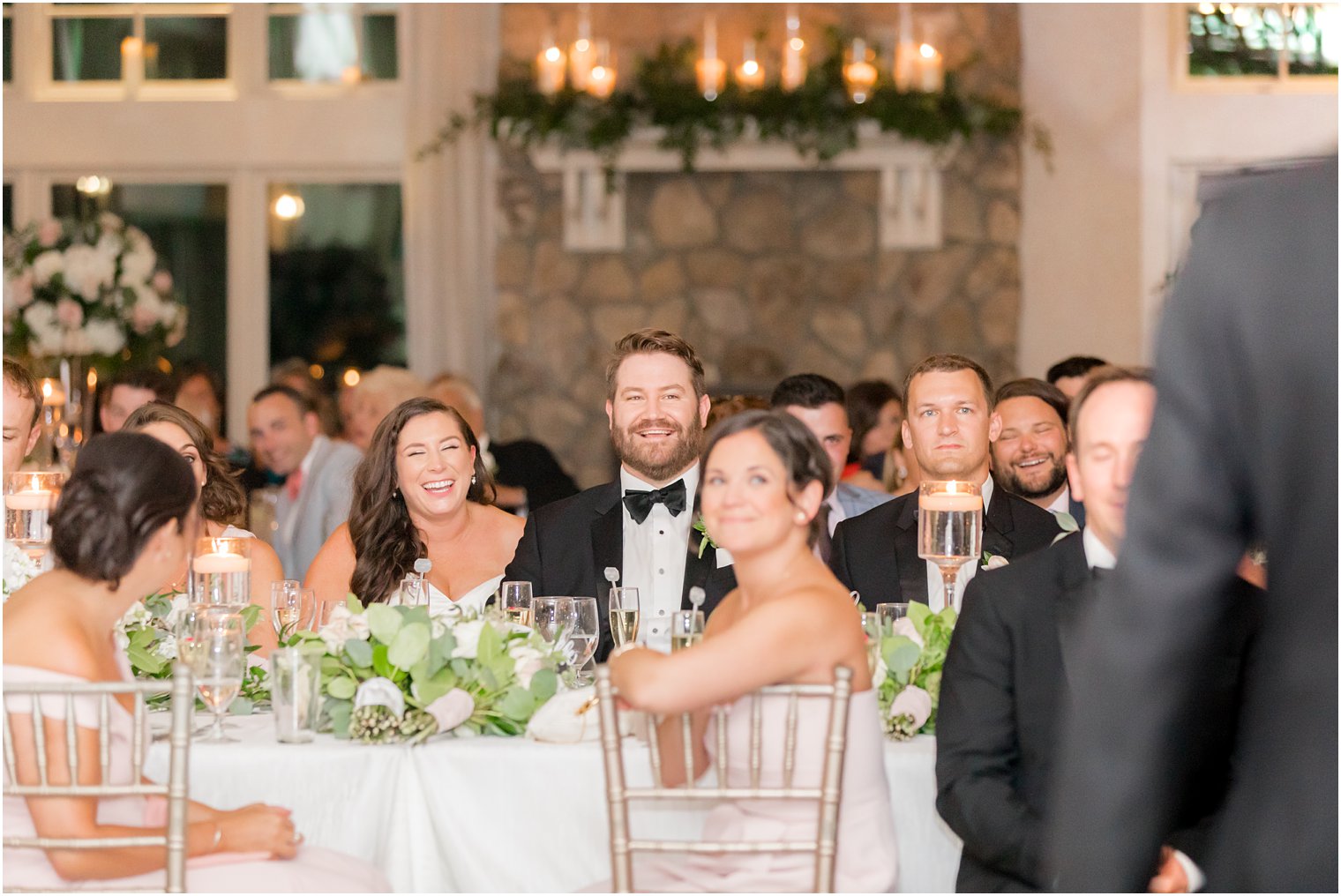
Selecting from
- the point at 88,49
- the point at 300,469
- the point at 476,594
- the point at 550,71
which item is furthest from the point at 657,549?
the point at 88,49

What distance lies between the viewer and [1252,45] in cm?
757

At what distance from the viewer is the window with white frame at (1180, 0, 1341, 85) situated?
750cm

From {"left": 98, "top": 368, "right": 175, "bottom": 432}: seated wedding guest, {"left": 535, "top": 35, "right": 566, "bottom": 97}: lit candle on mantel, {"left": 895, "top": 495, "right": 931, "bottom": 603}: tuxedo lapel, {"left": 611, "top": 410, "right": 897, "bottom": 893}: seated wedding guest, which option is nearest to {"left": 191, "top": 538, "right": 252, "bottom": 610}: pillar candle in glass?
{"left": 611, "top": 410, "right": 897, "bottom": 893}: seated wedding guest

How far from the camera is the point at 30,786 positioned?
2162 mm

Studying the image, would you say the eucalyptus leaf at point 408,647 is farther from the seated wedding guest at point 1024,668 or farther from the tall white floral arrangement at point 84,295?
the tall white floral arrangement at point 84,295

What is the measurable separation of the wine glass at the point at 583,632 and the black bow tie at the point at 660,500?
2.75 feet

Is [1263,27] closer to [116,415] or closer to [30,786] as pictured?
[116,415]

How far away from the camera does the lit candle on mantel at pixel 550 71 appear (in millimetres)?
7422

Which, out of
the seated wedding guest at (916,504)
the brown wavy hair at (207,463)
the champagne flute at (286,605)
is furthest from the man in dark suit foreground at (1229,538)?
the brown wavy hair at (207,463)

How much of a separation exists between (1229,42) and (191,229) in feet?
18.4

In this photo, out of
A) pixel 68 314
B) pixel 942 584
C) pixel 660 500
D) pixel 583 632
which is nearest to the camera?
pixel 583 632

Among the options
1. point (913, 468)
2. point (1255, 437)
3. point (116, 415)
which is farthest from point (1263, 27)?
point (1255, 437)

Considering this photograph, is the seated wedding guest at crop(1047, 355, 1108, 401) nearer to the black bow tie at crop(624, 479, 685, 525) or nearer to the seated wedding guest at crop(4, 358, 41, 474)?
the black bow tie at crop(624, 479, 685, 525)

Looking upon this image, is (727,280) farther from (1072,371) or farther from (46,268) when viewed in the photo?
(46,268)
